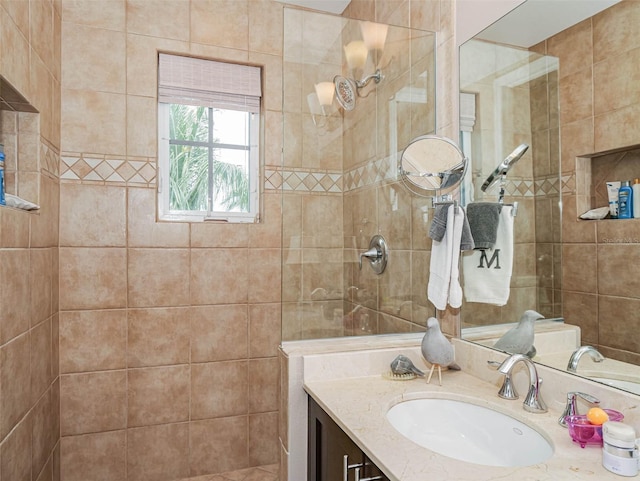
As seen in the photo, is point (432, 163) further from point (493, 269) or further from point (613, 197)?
point (613, 197)

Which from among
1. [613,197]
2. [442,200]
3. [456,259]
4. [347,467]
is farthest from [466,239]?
[347,467]

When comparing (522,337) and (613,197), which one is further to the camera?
(522,337)

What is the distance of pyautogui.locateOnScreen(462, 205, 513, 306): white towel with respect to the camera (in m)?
1.42

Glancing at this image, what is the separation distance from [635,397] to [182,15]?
2.54 m

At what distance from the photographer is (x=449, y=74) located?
5.49 feet

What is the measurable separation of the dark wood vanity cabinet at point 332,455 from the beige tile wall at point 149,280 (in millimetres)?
1093

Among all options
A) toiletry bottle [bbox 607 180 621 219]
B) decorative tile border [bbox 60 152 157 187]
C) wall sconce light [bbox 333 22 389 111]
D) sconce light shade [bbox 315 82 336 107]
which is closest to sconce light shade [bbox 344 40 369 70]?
wall sconce light [bbox 333 22 389 111]

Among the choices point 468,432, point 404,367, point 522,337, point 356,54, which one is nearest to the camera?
point 468,432

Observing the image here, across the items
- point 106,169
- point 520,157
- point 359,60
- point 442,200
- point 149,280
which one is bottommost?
point 149,280

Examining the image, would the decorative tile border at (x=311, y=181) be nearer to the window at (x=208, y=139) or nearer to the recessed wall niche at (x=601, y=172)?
the recessed wall niche at (x=601, y=172)

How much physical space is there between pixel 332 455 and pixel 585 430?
0.66 metres

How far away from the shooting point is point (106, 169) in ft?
7.23

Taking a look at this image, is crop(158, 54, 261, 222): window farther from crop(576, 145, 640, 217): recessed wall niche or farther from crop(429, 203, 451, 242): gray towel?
crop(576, 145, 640, 217): recessed wall niche

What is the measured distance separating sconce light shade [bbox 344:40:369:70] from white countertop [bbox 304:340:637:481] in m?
1.11
